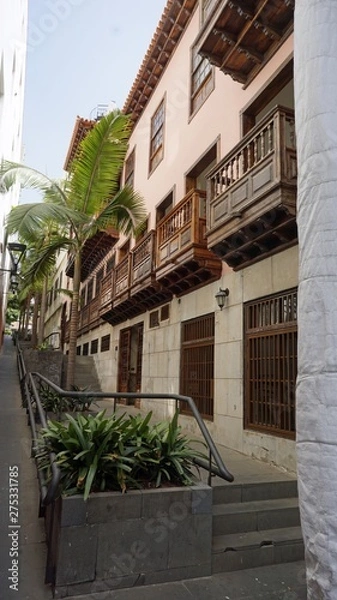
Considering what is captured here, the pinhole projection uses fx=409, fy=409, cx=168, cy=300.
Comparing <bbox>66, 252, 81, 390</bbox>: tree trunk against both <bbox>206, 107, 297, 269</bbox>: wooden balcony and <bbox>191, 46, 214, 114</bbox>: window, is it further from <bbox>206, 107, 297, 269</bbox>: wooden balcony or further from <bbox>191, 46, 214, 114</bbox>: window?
<bbox>191, 46, 214, 114</bbox>: window

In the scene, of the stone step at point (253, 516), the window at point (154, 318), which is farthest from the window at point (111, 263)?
the stone step at point (253, 516)

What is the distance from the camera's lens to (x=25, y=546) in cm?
353

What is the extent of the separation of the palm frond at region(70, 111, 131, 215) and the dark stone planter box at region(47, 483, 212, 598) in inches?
296

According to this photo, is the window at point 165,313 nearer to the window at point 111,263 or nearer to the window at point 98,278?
the window at point 111,263

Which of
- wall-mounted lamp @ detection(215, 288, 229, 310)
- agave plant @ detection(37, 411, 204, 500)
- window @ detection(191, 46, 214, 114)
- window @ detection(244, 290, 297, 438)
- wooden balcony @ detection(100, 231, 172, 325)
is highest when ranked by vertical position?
window @ detection(191, 46, 214, 114)

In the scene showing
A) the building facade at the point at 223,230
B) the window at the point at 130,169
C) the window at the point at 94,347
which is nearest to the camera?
the building facade at the point at 223,230

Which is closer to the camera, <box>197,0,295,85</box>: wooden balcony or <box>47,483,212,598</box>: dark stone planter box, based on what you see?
<box>47,483,212,598</box>: dark stone planter box

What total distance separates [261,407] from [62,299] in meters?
22.6

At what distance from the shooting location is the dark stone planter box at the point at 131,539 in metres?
3.12

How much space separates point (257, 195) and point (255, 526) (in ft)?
14.1

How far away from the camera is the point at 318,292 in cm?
252

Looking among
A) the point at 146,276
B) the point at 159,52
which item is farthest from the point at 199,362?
the point at 159,52

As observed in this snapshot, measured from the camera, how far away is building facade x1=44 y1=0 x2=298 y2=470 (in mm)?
6086

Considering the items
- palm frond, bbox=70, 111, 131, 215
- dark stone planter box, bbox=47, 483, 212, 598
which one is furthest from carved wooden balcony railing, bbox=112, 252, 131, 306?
dark stone planter box, bbox=47, 483, 212, 598
